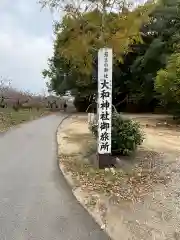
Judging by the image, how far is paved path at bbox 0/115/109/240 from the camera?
15.9 ft

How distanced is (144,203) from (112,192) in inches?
29.3

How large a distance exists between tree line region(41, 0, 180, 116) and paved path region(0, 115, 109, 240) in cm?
328

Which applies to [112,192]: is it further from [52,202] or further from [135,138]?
[135,138]

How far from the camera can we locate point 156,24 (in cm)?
3169

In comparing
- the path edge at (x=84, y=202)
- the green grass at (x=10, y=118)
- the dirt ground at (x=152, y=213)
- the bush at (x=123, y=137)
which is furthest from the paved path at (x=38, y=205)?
the green grass at (x=10, y=118)

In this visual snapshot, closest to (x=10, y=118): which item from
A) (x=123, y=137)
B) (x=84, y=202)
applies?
(x=123, y=137)

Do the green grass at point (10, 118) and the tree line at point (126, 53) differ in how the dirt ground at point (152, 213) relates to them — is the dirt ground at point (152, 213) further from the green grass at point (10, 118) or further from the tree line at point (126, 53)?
the green grass at point (10, 118)

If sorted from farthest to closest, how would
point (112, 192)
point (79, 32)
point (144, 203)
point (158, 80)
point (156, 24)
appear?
point (156, 24), point (158, 80), point (79, 32), point (112, 192), point (144, 203)

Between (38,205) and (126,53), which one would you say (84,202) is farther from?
(126,53)

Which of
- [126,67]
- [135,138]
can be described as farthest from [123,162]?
[126,67]

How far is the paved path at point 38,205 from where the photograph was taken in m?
4.84

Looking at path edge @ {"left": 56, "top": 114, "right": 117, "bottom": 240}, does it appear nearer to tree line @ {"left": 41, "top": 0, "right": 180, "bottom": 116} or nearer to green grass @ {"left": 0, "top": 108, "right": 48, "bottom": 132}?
tree line @ {"left": 41, "top": 0, "right": 180, "bottom": 116}

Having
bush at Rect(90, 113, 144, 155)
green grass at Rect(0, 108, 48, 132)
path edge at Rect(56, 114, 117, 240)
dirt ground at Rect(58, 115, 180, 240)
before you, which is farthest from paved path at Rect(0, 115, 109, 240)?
green grass at Rect(0, 108, 48, 132)

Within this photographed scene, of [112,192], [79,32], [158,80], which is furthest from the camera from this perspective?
[158,80]
